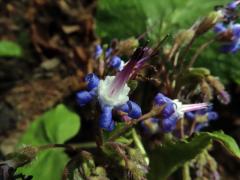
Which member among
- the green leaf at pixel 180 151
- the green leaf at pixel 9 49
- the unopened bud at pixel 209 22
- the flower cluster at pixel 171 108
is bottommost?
the green leaf at pixel 180 151

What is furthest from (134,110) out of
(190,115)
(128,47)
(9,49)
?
(9,49)

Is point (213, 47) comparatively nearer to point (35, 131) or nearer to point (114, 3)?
point (114, 3)

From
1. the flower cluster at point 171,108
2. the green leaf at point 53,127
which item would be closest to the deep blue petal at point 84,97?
the flower cluster at point 171,108

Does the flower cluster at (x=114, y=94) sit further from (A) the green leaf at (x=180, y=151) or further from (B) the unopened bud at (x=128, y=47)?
(B) the unopened bud at (x=128, y=47)

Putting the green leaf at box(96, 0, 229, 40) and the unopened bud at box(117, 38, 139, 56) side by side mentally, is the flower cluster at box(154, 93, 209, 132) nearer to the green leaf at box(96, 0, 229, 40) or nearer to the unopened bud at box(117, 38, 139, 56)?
the unopened bud at box(117, 38, 139, 56)

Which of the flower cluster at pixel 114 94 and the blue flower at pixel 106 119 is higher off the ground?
the flower cluster at pixel 114 94

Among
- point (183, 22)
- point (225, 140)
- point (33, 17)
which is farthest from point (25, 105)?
point (225, 140)
